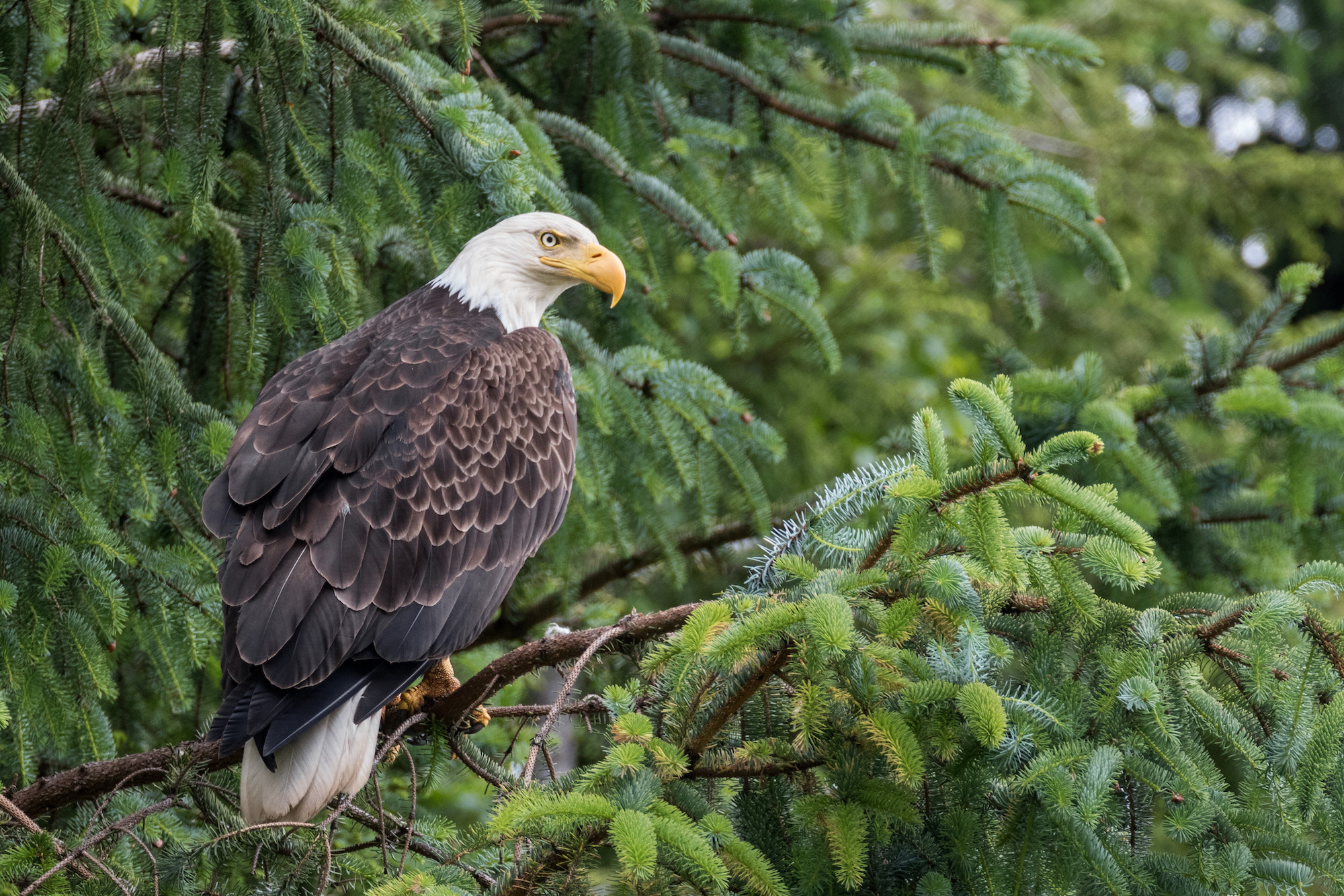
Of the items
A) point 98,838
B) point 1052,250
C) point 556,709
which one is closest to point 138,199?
point 98,838

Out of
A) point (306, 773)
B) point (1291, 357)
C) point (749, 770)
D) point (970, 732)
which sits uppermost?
point (970, 732)

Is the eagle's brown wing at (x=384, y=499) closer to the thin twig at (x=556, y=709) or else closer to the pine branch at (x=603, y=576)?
the thin twig at (x=556, y=709)

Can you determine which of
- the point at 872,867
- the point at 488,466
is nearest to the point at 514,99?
the point at 488,466

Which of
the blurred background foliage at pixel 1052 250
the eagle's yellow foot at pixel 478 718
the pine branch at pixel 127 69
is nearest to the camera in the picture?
the pine branch at pixel 127 69

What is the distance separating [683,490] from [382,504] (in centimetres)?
140

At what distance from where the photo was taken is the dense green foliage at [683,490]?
2084 millimetres

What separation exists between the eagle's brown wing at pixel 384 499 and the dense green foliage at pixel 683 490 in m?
0.21

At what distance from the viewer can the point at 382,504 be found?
3344 millimetres

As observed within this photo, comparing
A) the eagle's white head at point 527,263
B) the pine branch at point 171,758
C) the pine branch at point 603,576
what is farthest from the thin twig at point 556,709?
the pine branch at point 603,576

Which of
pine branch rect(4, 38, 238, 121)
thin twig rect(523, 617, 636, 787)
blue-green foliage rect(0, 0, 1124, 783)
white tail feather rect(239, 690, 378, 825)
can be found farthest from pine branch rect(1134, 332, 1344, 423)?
pine branch rect(4, 38, 238, 121)

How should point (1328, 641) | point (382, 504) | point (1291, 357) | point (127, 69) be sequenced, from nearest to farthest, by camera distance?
point (1328, 641) < point (382, 504) < point (127, 69) < point (1291, 357)

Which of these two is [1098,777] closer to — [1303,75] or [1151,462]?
[1151,462]

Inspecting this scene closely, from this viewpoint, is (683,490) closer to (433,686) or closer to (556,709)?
(433,686)

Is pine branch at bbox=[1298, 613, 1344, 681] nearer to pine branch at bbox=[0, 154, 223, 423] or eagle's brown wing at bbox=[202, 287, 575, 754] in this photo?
eagle's brown wing at bbox=[202, 287, 575, 754]
